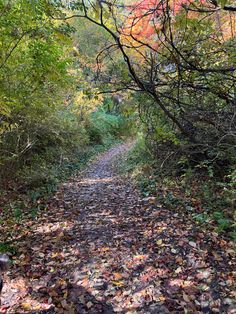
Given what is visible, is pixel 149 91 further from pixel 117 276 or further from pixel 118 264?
pixel 117 276

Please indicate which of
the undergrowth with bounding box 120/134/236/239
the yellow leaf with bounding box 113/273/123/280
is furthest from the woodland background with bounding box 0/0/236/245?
the yellow leaf with bounding box 113/273/123/280

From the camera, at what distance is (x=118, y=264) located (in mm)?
3850

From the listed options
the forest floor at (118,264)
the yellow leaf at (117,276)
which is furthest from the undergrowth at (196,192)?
the yellow leaf at (117,276)

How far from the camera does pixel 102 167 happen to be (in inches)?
502

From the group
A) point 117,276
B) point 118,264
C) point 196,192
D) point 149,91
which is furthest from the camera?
point 196,192

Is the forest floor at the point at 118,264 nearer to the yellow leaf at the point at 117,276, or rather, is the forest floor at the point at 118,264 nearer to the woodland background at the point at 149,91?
the yellow leaf at the point at 117,276

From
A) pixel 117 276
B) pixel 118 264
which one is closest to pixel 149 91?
pixel 118 264

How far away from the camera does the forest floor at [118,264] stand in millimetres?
3104

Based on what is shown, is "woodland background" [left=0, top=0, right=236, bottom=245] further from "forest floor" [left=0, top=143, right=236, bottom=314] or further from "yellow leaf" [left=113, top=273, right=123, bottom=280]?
"yellow leaf" [left=113, top=273, right=123, bottom=280]

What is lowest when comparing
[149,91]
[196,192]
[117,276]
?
[196,192]

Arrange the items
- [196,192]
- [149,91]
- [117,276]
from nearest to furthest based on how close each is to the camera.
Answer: [117,276] < [149,91] < [196,192]

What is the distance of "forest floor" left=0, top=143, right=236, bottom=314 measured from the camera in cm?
310

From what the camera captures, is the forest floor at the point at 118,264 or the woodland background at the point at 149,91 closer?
the forest floor at the point at 118,264

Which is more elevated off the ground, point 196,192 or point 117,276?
point 117,276
